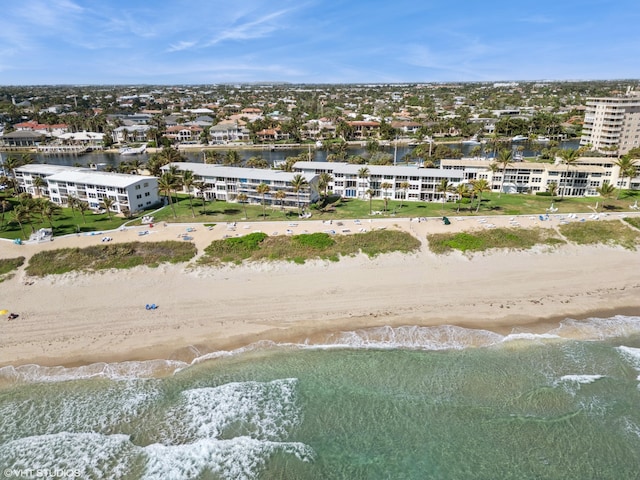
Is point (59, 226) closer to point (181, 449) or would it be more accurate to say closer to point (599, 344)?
point (181, 449)

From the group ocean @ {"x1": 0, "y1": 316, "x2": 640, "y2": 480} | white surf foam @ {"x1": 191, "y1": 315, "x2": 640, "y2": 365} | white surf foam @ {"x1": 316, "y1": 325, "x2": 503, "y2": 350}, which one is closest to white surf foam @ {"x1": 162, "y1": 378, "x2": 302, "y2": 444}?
ocean @ {"x1": 0, "y1": 316, "x2": 640, "y2": 480}

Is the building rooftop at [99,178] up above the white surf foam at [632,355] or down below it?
above

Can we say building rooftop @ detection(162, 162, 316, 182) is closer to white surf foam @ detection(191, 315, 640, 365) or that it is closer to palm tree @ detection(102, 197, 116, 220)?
palm tree @ detection(102, 197, 116, 220)

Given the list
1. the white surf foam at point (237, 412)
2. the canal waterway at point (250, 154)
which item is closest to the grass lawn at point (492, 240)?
the white surf foam at point (237, 412)

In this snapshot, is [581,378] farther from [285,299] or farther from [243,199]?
[243,199]

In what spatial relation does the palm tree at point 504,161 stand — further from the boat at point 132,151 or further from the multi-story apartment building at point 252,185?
the boat at point 132,151

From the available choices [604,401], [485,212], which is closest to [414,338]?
[604,401]
